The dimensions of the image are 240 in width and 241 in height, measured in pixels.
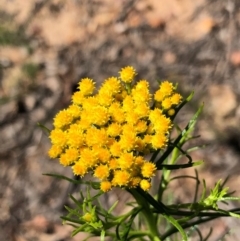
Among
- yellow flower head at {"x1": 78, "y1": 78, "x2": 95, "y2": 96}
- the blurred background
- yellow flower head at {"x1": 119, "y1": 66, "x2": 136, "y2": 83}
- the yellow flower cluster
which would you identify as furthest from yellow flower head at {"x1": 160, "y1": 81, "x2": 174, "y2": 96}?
the blurred background

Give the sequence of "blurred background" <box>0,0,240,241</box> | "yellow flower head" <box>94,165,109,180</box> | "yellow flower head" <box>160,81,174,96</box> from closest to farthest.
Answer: "yellow flower head" <box>94,165,109,180</box>
"yellow flower head" <box>160,81,174,96</box>
"blurred background" <box>0,0,240,241</box>

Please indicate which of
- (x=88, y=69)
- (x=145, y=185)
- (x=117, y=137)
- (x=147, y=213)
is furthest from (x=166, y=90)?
(x=88, y=69)

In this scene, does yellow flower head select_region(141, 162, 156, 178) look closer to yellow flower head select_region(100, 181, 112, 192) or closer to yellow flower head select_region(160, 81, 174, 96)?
yellow flower head select_region(100, 181, 112, 192)

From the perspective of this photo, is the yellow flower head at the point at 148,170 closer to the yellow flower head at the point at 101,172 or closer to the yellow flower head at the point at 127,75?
the yellow flower head at the point at 101,172

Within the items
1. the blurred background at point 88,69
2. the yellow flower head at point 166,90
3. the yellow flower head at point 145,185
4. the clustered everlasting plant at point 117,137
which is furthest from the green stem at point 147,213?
the blurred background at point 88,69

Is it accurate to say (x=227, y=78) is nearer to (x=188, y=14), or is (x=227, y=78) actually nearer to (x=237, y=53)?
(x=237, y=53)

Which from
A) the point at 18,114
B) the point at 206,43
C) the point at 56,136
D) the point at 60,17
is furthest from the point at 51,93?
the point at 56,136

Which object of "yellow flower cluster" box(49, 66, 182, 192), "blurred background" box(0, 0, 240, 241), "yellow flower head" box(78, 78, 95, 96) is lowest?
"yellow flower cluster" box(49, 66, 182, 192)
